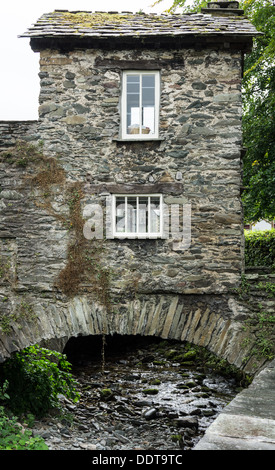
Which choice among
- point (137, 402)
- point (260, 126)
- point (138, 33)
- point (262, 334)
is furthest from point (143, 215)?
point (260, 126)

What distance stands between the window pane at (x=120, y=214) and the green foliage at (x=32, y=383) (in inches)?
119

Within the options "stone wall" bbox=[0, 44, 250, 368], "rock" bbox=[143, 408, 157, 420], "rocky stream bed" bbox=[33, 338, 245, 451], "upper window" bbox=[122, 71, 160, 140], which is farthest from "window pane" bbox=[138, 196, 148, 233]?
"rock" bbox=[143, 408, 157, 420]

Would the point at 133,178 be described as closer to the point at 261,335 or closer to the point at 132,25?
the point at 132,25

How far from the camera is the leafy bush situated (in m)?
14.4

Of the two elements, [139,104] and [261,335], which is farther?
[139,104]

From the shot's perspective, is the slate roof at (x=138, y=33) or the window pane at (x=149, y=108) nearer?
the slate roof at (x=138, y=33)

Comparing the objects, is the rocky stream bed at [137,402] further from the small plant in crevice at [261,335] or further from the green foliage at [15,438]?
the small plant in crevice at [261,335]

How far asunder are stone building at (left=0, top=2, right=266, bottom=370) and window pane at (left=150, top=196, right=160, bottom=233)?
0.07 ft

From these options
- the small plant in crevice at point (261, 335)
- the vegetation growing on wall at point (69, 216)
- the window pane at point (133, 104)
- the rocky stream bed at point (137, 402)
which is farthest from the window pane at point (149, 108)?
the rocky stream bed at point (137, 402)

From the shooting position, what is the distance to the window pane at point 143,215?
8336 mm

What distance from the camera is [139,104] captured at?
8.54 m

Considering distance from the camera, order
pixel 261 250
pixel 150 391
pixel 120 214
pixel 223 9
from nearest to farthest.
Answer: pixel 120 214
pixel 223 9
pixel 150 391
pixel 261 250

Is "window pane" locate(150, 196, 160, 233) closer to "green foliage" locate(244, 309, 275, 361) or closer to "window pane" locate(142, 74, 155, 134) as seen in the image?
"window pane" locate(142, 74, 155, 134)

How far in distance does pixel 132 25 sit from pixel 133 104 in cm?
171
